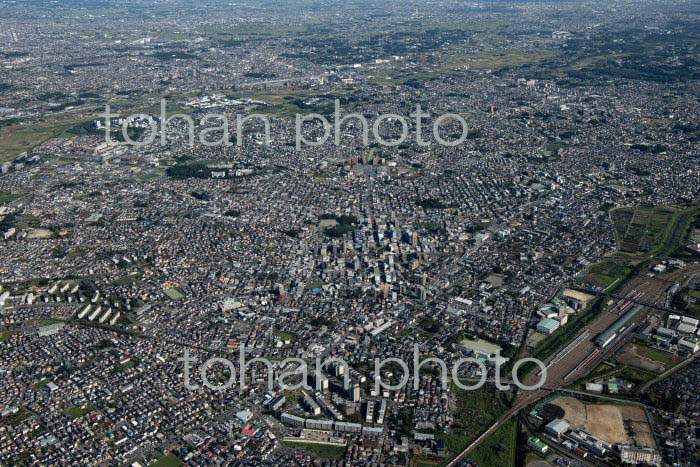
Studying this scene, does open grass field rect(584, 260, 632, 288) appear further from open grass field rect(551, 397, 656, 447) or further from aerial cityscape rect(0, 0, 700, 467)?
open grass field rect(551, 397, 656, 447)

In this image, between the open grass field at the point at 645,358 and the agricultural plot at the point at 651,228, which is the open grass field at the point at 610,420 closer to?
the open grass field at the point at 645,358

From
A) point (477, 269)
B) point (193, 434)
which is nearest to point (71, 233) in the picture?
point (193, 434)

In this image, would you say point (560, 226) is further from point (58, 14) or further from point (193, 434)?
point (58, 14)

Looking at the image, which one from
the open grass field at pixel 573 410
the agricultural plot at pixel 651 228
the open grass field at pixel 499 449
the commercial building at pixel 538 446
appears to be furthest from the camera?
the agricultural plot at pixel 651 228

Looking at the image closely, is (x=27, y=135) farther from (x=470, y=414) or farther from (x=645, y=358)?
(x=645, y=358)

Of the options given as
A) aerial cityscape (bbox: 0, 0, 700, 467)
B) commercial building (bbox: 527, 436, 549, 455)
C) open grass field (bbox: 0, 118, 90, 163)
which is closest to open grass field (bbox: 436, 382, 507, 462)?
aerial cityscape (bbox: 0, 0, 700, 467)

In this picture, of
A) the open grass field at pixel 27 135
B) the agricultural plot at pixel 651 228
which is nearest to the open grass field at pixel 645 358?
the agricultural plot at pixel 651 228

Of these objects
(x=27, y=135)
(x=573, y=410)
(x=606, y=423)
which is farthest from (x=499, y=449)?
(x=27, y=135)

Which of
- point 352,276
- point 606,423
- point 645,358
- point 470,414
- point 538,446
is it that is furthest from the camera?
point 352,276
